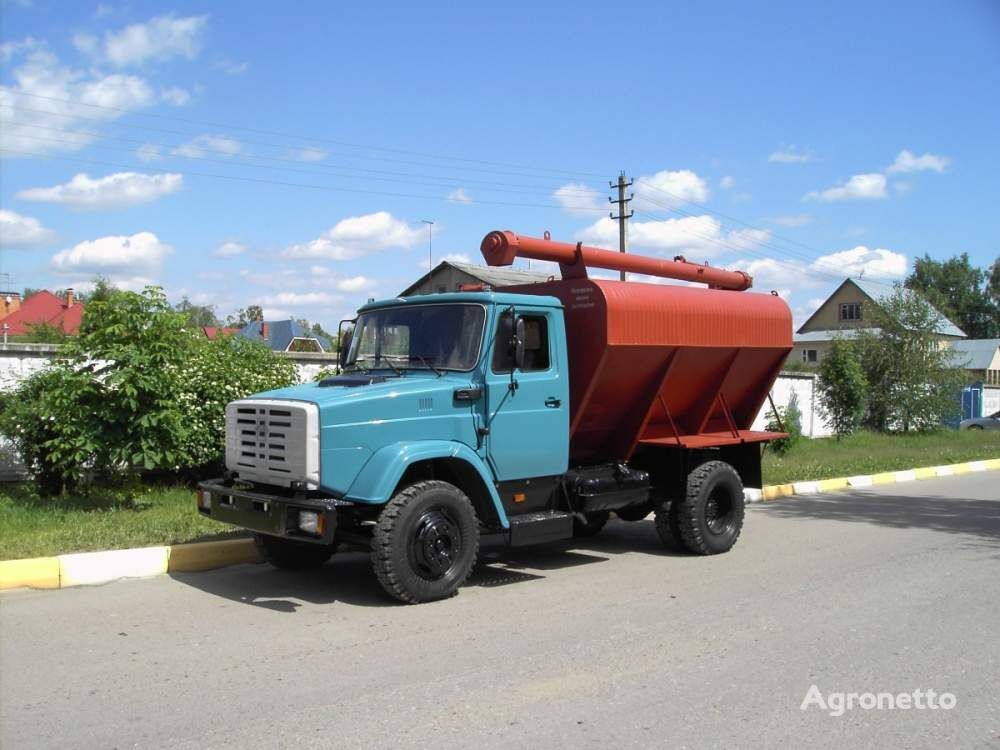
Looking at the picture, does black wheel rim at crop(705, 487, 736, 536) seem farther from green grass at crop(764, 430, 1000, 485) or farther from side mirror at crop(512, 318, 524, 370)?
green grass at crop(764, 430, 1000, 485)

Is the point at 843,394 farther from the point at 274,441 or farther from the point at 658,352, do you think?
the point at 274,441

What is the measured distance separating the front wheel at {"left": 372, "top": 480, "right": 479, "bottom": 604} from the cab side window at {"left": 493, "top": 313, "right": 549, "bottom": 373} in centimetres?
118

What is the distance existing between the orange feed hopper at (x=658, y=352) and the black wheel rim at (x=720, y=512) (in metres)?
0.57

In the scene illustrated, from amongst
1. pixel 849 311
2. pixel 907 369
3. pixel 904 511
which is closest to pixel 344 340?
pixel 904 511

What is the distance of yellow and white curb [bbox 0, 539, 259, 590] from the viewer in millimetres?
6938

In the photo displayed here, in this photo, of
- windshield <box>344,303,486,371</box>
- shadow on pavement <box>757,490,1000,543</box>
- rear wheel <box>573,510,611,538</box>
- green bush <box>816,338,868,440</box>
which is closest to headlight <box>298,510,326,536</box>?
windshield <box>344,303,486,371</box>

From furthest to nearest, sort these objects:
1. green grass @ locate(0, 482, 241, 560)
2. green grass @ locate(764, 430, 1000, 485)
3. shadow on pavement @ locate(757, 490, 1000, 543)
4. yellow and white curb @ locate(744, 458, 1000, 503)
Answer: green grass @ locate(764, 430, 1000, 485) < yellow and white curb @ locate(744, 458, 1000, 503) < shadow on pavement @ locate(757, 490, 1000, 543) < green grass @ locate(0, 482, 241, 560)

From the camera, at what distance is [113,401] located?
938 centimetres

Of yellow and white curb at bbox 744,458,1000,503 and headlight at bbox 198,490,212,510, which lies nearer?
headlight at bbox 198,490,212,510

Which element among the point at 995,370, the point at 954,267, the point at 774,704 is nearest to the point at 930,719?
the point at 774,704

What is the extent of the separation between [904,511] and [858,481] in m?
3.44

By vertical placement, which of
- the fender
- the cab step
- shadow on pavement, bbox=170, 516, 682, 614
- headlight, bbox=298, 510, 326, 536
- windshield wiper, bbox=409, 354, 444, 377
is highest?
windshield wiper, bbox=409, 354, 444, 377

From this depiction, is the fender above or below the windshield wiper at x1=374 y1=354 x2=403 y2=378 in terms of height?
Result: below

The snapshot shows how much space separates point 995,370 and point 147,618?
73.5m
